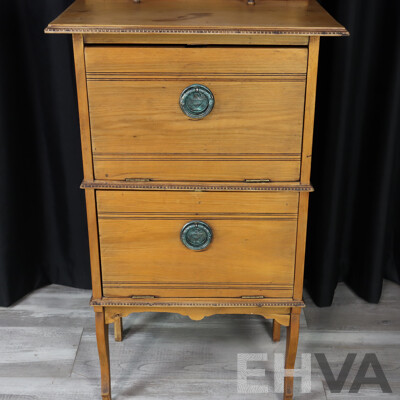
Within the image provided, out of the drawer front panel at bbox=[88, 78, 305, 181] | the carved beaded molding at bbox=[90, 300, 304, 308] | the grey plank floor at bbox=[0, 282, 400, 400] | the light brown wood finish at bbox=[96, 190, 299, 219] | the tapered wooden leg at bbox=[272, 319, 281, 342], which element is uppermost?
the drawer front panel at bbox=[88, 78, 305, 181]

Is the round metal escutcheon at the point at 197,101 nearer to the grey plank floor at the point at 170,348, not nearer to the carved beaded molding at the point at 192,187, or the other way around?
the carved beaded molding at the point at 192,187

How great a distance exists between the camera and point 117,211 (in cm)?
167

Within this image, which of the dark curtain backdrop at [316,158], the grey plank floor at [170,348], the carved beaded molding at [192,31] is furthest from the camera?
the dark curtain backdrop at [316,158]

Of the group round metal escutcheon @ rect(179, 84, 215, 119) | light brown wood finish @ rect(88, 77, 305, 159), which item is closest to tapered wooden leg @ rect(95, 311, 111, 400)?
light brown wood finish @ rect(88, 77, 305, 159)

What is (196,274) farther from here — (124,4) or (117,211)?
(124,4)

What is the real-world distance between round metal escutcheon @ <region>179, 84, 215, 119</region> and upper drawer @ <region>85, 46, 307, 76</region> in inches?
1.5

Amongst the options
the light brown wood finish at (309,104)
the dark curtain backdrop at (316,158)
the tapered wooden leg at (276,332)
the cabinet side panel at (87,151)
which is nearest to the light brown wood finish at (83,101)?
the cabinet side panel at (87,151)

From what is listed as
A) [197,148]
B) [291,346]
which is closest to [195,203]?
[197,148]

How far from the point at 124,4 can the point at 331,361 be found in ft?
4.27

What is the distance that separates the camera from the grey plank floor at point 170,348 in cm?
198

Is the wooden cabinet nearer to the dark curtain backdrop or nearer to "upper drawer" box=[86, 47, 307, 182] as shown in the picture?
"upper drawer" box=[86, 47, 307, 182]

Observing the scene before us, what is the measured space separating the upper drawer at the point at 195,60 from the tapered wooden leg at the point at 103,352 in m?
0.71

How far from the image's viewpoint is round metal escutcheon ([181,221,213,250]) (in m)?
1.68

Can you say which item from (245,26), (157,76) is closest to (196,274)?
(157,76)
